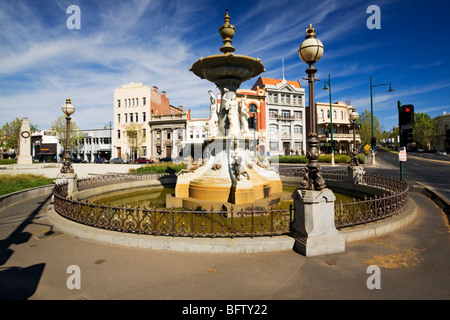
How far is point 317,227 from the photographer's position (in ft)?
17.2

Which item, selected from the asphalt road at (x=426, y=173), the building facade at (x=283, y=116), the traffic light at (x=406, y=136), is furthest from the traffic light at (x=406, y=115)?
the building facade at (x=283, y=116)

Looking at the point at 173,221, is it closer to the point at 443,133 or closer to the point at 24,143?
the point at 24,143

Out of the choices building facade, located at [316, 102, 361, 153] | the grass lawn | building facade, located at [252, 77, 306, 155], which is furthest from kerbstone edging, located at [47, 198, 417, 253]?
building facade, located at [316, 102, 361, 153]

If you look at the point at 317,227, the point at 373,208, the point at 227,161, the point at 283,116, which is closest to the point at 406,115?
the point at 373,208

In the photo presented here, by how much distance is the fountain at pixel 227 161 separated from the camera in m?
9.31

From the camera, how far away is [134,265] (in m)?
4.69

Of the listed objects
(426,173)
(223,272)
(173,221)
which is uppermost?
(173,221)

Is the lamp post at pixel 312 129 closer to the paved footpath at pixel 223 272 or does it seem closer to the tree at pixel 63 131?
the paved footpath at pixel 223 272

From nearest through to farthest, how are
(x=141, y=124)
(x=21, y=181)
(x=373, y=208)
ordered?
(x=373, y=208) < (x=21, y=181) < (x=141, y=124)

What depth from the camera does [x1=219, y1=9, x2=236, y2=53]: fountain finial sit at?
10.7 metres

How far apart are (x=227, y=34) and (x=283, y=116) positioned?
42.2 meters
